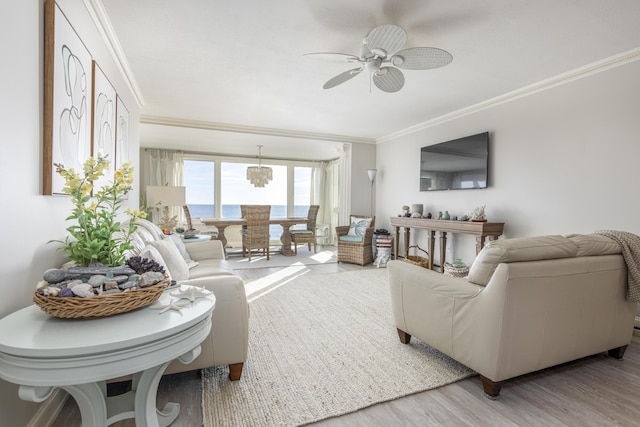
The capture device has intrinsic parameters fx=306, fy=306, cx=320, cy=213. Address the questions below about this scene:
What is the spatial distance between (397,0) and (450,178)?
296 cm

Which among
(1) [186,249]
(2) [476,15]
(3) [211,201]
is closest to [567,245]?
(2) [476,15]

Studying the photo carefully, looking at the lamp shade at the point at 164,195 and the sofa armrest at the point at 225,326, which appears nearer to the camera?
the sofa armrest at the point at 225,326

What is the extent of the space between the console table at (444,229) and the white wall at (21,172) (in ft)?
12.6

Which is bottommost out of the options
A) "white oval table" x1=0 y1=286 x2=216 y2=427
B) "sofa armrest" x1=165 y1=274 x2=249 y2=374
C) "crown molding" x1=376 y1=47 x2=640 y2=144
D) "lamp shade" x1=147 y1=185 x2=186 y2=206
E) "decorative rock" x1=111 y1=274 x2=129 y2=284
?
"sofa armrest" x1=165 y1=274 x2=249 y2=374

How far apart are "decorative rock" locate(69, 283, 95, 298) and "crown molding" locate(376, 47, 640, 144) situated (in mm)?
4109

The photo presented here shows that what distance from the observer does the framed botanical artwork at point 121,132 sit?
2822mm

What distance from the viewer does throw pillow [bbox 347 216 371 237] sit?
5422 millimetres

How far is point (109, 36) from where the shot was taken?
8.00ft

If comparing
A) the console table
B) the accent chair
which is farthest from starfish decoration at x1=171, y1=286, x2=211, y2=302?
the accent chair

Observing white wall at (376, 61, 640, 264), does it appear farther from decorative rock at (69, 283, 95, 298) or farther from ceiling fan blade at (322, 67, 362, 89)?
decorative rock at (69, 283, 95, 298)

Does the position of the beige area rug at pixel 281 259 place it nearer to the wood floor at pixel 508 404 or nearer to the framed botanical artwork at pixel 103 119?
the framed botanical artwork at pixel 103 119

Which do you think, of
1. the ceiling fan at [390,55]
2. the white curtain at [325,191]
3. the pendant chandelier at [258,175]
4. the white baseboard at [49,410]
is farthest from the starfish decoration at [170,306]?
the white curtain at [325,191]

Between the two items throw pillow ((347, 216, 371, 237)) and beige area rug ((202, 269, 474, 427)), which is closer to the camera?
beige area rug ((202, 269, 474, 427))

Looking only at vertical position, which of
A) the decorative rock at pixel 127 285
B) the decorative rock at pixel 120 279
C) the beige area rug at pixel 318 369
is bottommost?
the beige area rug at pixel 318 369
